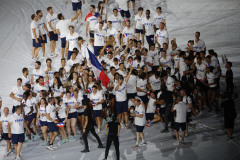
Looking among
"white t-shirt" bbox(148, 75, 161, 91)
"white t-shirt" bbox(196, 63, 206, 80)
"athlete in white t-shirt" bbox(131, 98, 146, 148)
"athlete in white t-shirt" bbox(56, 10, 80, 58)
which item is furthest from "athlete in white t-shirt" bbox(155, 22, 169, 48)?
"athlete in white t-shirt" bbox(131, 98, 146, 148)

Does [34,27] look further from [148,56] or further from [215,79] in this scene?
[215,79]

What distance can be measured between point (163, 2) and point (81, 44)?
9479mm

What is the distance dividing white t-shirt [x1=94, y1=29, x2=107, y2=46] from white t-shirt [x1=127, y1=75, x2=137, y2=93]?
3189mm

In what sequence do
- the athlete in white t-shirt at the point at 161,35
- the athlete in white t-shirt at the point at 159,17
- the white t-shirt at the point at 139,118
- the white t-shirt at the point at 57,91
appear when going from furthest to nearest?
the athlete in white t-shirt at the point at 159,17 → the athlete in white t-shirt at the point at 161,35 → the white t-shirt at the point at 57,91 → the white t-shirt at the point at 139,118

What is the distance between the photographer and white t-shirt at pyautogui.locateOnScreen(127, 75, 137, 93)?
1240cm

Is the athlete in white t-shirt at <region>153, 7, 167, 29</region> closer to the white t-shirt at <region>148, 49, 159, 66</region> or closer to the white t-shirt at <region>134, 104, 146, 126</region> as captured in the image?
the white t-shirt at <region>148, 49, 159, 66</region>

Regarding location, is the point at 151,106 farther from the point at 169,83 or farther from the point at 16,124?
the point at 16,124

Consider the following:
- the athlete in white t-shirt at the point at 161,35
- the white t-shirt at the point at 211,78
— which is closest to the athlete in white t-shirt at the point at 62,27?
the athlete in white t-shirt at the point at 161,35

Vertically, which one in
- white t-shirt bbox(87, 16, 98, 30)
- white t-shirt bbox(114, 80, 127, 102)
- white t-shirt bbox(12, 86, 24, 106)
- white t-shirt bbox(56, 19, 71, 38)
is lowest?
white t-shirt bbox(114, 80, 127, 102)

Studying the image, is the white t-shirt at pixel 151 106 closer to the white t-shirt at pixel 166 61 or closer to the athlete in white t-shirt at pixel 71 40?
the white t-shirt at pixel 166 61

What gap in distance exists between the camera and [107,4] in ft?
69.3

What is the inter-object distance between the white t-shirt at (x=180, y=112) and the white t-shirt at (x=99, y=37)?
5501 millimetres

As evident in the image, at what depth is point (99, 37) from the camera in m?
14.9

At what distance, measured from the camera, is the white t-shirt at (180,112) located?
10.6 metres
